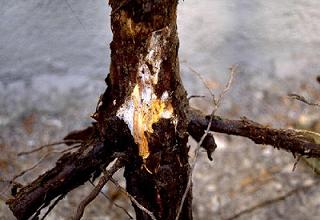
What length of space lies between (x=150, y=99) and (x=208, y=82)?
4.71 feet

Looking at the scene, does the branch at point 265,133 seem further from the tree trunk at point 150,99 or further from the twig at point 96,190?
the twig at point 96,190

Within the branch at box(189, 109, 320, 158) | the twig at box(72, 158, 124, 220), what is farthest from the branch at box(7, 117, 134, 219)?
the branch at box(189, 109, 320, 158)

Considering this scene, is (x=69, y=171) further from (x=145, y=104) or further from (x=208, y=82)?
(x=208, y=82)

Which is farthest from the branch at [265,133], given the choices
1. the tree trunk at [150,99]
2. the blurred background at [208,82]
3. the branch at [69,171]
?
the blurred background at [208,82]

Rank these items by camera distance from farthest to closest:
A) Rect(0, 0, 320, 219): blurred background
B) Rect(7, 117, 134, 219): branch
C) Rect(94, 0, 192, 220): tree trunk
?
Rect(0, 0, 320, 219): blurred background → Rect(7, 117, 134, 219): branch → Rect(94, 0, 192, 220): tree trunk

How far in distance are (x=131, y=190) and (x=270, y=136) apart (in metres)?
0.36

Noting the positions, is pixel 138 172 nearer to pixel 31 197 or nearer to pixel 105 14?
pixel 31 197

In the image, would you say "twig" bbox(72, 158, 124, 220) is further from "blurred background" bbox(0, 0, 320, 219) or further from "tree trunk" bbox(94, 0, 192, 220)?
"blurred background" bbox(0, 0, 320, 219)

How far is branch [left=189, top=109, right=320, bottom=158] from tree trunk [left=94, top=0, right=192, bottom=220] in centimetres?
8

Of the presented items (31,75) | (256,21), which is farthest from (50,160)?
(256,21)

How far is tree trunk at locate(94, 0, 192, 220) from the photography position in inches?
37.8

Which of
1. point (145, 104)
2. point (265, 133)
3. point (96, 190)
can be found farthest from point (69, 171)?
point (265, 133)

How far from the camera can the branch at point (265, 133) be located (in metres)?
1.15

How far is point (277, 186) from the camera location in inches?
77.9
